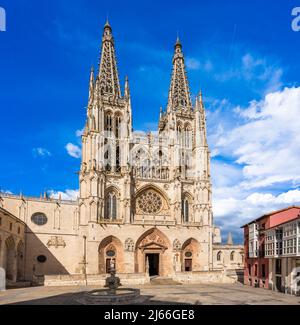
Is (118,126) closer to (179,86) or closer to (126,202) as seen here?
(126,202)

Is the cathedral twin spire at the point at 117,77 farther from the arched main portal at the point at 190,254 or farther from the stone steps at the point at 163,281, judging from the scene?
the stone steps at the point at 163,281

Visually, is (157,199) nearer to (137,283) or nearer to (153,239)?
(153,239)

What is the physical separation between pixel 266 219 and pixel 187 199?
17955mm

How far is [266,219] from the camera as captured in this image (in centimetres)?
4009

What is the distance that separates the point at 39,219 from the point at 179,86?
31.5m

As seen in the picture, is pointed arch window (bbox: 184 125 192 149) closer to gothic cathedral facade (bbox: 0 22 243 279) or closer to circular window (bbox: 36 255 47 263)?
gothic cathedral facade (bbox: 0 22 243 279)

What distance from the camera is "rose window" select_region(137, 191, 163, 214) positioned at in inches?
2134

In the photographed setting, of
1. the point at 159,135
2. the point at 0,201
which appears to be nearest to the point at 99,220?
the point at 0,201

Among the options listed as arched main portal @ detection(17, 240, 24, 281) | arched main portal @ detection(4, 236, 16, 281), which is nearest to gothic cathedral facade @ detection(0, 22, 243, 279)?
arched main portal @ detection(17, 240, 24, 281)

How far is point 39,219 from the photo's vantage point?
162 ft

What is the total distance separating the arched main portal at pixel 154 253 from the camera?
5159 cm

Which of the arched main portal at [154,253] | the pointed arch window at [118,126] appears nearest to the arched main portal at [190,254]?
the arched main portal at [154,253]

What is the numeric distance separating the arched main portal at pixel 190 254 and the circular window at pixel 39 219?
63.8 ft

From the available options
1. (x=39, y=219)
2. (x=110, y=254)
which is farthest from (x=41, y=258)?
(x=110, y=254)
